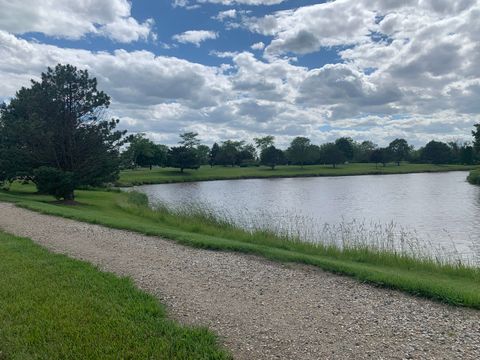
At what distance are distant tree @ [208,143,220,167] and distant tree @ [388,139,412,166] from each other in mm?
52117

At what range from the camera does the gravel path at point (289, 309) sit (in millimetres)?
4641

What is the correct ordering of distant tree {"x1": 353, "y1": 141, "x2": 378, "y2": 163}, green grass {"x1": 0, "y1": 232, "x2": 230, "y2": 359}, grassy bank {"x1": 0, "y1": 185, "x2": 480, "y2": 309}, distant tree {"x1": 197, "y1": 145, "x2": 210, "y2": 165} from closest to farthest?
green grass {"x1": 0, "y1": 232, "x2": 230, "y2": 359}, grassy bank {"x1": 0, "y1": 185, "x2": 480, "y2": 309}, distant tree {"x1": 197, "y1": 145, "x2": 210, "y2": 165}, distant tree {"x1": 353, "y1": 141, "x2": 378, "y2": 163}

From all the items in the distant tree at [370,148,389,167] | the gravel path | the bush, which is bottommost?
the gravel path

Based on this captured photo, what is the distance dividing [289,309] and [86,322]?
283 cm

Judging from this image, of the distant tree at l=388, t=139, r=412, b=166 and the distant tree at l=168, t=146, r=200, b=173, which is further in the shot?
the distant tree at l=388, t=139, r=412, b=166

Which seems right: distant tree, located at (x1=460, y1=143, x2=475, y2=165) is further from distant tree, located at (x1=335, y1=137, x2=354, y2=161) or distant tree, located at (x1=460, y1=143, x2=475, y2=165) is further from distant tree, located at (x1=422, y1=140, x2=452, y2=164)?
distant tree, located at (x1=335, y1=137, x2=354, y2=161)

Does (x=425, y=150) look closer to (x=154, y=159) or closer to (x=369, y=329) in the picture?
(x=154, y=159)

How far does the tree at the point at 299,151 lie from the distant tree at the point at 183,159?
31817 millimetres

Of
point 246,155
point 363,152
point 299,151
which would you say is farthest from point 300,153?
point 363,152

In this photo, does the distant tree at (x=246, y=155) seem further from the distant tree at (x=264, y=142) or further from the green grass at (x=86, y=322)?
the green grass at (x=86, y=322)

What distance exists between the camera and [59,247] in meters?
9.88

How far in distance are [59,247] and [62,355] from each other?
624 cm

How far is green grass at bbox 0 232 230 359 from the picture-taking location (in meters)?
4.29

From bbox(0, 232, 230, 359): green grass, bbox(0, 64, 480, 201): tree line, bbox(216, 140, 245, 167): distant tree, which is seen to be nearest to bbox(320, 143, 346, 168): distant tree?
bbox(216, 140, 245, 167): distant tree
